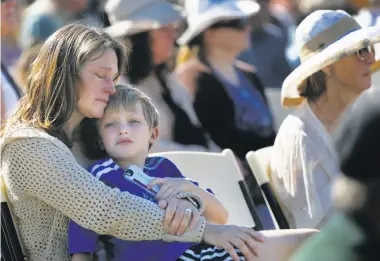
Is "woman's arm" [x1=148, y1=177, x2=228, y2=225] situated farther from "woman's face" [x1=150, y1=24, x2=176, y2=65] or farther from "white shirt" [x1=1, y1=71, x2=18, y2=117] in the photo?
"woman's face" [x1=150, y1=24, x2=176, y2=65]

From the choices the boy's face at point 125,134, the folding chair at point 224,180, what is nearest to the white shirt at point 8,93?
the folding chair at point 224,180

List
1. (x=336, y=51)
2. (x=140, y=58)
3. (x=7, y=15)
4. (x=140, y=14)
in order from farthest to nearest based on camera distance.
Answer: (x=140, y=14) → (x=140, y=58) → (x=7, y=15) → (x=336, y=51)

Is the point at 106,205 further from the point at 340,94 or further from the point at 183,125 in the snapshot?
the point at 183,125

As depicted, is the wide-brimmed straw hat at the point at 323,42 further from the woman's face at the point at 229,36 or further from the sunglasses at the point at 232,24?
the sunglasses at the point at 232,24

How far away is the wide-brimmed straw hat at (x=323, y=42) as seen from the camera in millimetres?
4141

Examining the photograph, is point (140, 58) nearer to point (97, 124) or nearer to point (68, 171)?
point (97, 124)

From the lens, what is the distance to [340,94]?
13.9ft

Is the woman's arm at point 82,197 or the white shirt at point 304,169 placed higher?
the woman's arm at point 82,197

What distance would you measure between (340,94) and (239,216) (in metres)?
0.72

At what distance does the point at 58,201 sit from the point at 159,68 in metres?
2.49

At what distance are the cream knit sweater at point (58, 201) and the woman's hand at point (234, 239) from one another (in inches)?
1.3

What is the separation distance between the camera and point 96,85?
3.20 meters

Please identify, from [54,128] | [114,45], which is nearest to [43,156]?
[54,128]

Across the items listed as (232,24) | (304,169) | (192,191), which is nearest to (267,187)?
(304,169)
